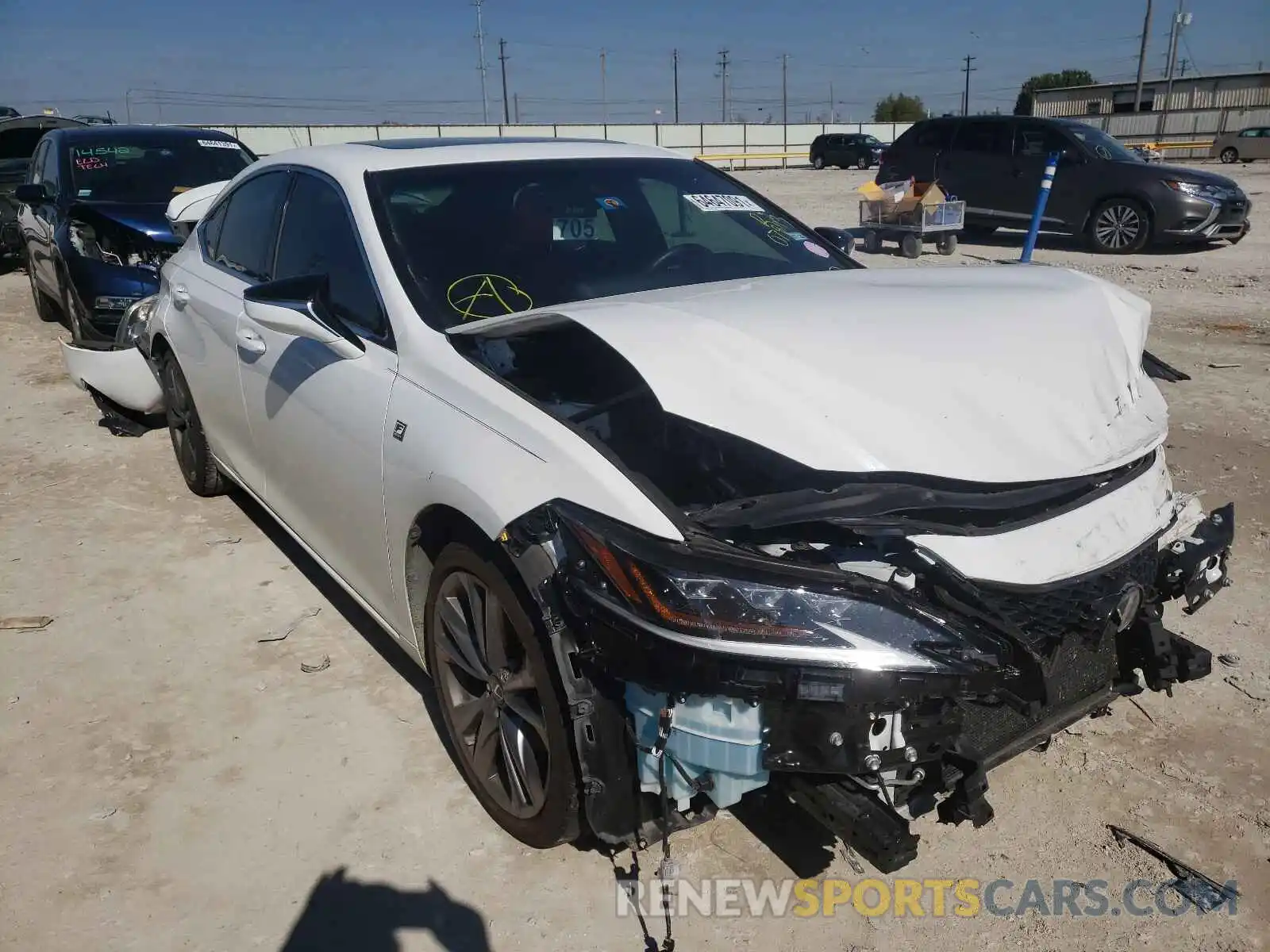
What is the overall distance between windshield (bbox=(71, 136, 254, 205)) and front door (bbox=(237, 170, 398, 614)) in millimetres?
5072

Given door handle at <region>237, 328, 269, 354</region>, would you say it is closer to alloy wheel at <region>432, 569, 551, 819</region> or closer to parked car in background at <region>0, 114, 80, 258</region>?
alloy wheel at <region>432, 569, 551, 819</region>

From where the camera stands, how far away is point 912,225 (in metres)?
12.6

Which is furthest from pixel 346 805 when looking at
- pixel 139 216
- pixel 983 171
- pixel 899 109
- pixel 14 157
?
pixel 899 109

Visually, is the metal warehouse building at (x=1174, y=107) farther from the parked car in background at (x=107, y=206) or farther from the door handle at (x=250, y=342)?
the door handle at (x=250, y=342)

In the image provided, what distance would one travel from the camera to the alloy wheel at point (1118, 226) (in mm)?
12531

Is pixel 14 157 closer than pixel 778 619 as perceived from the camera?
No

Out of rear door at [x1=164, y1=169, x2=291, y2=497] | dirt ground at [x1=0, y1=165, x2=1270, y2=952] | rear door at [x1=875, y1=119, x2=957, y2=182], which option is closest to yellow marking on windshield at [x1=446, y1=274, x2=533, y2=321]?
rear door at [x1=164, y1=169, x2=291, y2=497]

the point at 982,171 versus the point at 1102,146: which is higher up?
the point at 1102,146

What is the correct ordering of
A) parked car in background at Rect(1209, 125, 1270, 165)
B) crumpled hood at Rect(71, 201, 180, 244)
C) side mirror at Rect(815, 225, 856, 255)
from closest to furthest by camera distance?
side mirror at Rect(815, 225, 856, 255)
crumpled hood at Rect(71, 201, 180, 244)
parked car in background at Rect(1209, 125, 1270, 165)

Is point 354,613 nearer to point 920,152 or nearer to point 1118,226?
point 1118,226

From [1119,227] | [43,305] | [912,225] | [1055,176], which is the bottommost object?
[43,305]

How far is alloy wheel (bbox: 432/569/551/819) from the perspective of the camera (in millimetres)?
2369

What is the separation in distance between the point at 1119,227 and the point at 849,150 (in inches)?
1085
